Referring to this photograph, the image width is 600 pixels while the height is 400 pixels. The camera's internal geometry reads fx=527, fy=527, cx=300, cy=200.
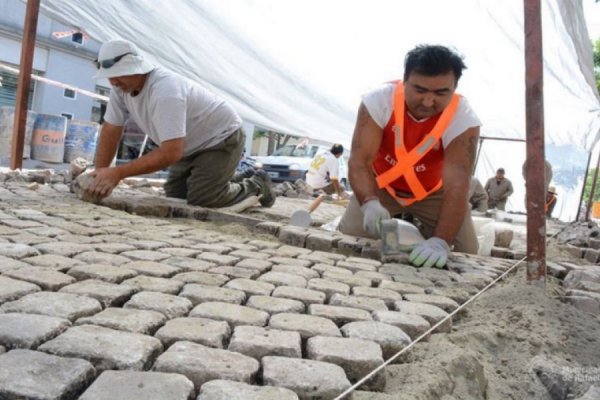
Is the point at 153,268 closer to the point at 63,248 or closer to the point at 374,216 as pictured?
the point at 63,248

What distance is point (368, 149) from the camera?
3.29m

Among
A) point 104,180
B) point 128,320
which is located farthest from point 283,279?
point 104,180

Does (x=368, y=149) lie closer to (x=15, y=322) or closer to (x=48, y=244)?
(x=48, y=244)

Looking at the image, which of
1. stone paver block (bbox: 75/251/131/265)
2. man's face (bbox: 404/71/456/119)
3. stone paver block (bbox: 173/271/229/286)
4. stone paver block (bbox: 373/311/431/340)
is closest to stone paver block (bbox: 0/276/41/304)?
stone paver block (bbox: 75/251/131/265)

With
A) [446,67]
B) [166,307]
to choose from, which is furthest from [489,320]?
[446,67]

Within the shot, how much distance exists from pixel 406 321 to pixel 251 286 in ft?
1.88

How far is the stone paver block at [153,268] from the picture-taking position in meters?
1.94

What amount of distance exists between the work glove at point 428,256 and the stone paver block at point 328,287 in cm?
77

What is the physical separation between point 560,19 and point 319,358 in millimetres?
4446

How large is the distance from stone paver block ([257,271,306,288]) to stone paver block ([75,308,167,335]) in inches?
25.1

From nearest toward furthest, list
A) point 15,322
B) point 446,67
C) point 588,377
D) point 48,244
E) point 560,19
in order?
1. point 15,322
2. point 588,377
3. point 48,244
4. point 446,67
5. point 560,19

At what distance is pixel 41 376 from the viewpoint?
1047 mm

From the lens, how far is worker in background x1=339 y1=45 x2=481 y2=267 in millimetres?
2908

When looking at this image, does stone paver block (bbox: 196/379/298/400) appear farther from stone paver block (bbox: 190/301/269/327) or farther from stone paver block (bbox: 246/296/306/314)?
stone paver block (bbox: 246/296/306/314)
